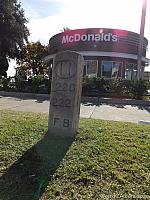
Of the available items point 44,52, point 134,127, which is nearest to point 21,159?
point 134,127

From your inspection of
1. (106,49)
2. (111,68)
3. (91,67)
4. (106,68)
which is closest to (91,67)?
(91,67)

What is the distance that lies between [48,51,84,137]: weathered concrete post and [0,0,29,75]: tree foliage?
74.8 ft

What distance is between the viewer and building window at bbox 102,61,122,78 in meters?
24.6

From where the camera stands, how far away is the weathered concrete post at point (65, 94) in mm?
5727

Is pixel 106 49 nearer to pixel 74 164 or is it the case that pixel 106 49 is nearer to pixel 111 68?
pixel 111 68

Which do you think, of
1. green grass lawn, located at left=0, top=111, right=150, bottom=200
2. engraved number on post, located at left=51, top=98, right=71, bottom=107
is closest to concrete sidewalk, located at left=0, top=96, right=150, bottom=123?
green grass lawn, located at left=0, top=111, right=150, bottom=200

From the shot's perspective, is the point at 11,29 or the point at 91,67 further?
the point at 11,29

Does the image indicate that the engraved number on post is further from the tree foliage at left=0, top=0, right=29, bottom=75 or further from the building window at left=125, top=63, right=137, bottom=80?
the tree foliage at left=0, top=0, right=29, bottom=75

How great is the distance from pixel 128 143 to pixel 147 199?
184 cm

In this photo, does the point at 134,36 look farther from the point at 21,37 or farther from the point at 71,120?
the point at 71,120

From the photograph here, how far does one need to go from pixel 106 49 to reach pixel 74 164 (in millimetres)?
20284

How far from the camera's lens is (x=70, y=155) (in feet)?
16.2

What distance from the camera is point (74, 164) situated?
4.64m

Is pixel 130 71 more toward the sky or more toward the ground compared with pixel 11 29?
more toward the ground
